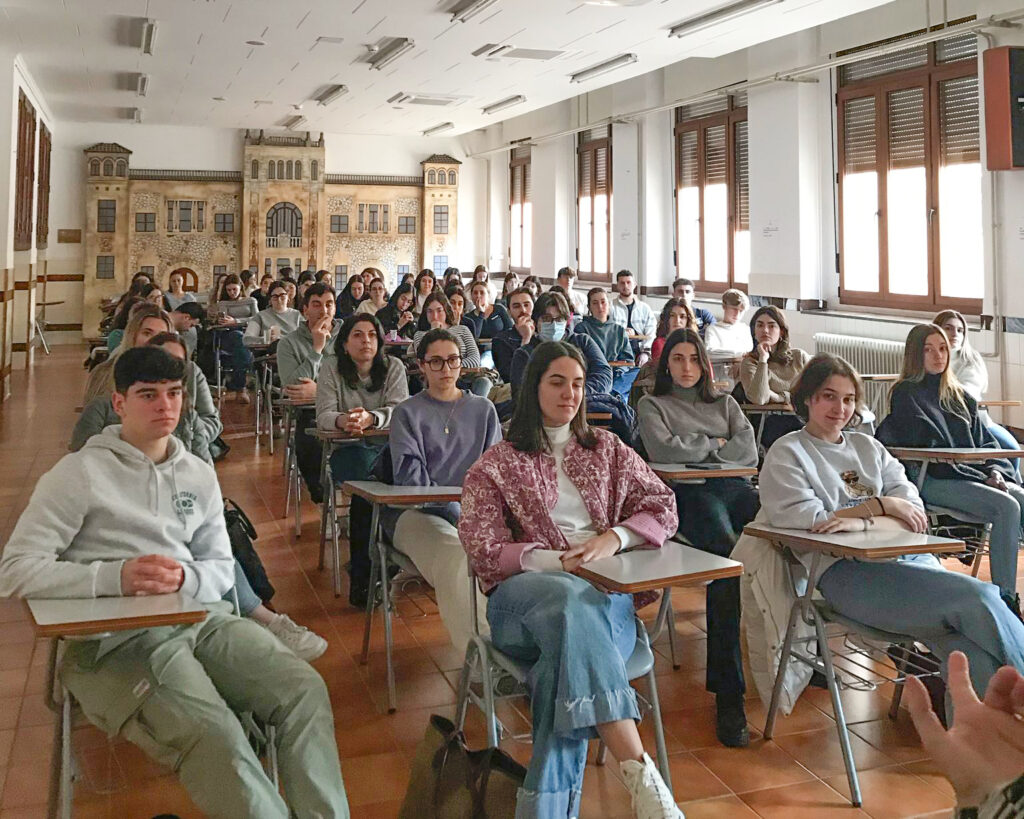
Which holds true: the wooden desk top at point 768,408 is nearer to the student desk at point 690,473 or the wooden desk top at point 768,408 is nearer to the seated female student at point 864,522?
the student desk at point 690,473

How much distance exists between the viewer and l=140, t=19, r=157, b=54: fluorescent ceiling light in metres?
9.32

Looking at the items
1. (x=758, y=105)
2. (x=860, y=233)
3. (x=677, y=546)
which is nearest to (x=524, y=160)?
(x=758, y=105)

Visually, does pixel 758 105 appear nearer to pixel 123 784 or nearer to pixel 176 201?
pixel 123 784

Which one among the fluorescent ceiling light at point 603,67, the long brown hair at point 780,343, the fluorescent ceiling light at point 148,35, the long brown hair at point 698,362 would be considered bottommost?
the long brown hair at point 698,362

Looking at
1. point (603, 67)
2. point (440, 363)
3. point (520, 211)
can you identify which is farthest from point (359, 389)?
point (520, 211)

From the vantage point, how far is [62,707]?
2377 mm

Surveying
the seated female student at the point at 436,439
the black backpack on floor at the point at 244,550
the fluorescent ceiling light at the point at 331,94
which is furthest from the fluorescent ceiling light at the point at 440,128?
the black backpack on floor at the point at 244,550

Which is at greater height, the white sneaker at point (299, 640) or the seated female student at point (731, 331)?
the seated female student at point (731, 331)

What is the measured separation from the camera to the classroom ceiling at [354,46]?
28.6 feet

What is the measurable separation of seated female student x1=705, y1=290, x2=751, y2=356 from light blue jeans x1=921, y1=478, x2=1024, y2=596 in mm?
3849

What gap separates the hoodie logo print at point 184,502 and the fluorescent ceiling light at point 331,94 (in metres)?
11.2

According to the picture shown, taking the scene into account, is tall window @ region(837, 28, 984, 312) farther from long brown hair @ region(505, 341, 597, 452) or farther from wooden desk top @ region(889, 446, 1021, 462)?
long brown hair @ region(505, 341, 597, 452)

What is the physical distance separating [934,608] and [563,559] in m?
1.10

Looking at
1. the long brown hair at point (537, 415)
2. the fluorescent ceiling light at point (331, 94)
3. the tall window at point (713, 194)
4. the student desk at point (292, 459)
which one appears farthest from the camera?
the fluorescent ceiling light at point (331, 94)
